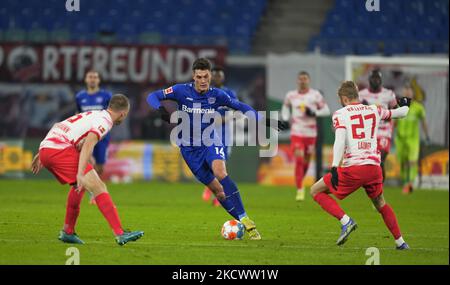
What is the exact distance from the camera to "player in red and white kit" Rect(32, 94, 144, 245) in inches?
400

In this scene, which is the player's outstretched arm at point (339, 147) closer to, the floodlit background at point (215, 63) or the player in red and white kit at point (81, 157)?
the player in red and white kit at point (81, 157)

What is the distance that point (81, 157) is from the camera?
1005cm

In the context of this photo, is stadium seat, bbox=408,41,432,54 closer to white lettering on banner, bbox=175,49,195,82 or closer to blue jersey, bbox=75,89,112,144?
white lettering on banner, bbox=175,49,195,82

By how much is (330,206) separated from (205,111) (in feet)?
7.25

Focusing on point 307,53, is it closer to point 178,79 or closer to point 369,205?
point 178,79

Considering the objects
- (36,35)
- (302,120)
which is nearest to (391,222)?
(302,120)

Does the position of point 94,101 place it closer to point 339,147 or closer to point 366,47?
point 339,147

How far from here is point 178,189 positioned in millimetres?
21859

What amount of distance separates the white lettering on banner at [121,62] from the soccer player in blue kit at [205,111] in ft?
36.1

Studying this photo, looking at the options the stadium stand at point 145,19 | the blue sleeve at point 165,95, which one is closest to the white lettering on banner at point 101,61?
the stadium stand at point 145,19

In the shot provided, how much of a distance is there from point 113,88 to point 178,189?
11.1 ft

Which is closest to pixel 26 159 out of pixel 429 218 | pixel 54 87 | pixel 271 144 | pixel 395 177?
pixel 54 87

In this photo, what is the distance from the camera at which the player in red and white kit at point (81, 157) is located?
1016 cm

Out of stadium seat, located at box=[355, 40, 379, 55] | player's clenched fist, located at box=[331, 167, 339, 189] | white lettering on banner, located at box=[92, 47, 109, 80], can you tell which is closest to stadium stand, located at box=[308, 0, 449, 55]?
stadium seat, located at box=[355, 40, 379, 55]
